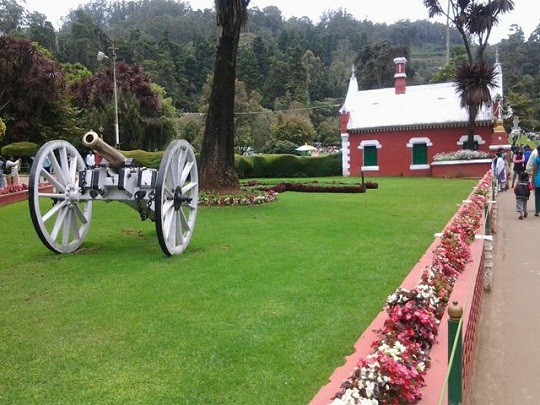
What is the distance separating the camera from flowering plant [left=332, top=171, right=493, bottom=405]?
2701 mm

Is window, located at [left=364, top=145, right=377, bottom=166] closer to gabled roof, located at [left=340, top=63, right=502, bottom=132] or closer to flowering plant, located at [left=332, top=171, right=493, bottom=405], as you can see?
gabled roof, located at [left=340, top=63, right=502, bottom=132]

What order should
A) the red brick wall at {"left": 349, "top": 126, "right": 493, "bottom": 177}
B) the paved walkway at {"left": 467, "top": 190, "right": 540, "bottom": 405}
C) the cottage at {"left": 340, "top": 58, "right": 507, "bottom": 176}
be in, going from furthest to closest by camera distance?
the red brick wall at {"left": 349, "top": 126, "right": 493, "bottom": 177} → the cottage at {"left": 340, "top": 58, "right": 507, "bottom": 176} → the paved walkway at {"left": 467, "top": 190, "right": 540, "bottom": 405}

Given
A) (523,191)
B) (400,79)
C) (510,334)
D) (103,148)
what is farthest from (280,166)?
(510,334)

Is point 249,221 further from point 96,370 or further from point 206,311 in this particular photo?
point 96,370

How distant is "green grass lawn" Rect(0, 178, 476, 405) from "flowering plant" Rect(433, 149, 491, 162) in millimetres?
17821

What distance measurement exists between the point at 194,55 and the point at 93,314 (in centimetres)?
7451

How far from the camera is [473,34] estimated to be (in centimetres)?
3006

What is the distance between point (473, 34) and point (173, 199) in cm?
2762

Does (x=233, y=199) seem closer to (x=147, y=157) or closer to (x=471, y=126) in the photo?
(x=147, y=157)

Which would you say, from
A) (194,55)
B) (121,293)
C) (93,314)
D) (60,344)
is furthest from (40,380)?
(194,55)

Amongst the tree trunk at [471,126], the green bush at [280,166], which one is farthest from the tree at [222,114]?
the tree trunk at [471,126]

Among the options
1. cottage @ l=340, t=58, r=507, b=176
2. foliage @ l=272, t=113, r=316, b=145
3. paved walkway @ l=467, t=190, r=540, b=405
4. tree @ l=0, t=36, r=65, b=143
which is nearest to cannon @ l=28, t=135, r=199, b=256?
paved walkway @ l=467, t=190, r=540, b=405

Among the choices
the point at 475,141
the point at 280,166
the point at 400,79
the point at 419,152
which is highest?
the point at 400,79

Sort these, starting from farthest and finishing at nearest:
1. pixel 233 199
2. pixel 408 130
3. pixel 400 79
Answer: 1. pixel 400 79
2. pixel 408 130
3. pixel 233 199
